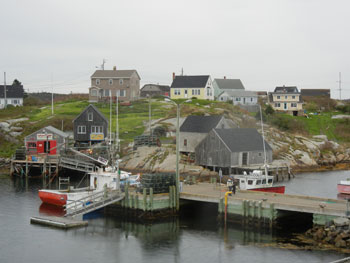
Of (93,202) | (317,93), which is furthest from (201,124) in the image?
(317,93)

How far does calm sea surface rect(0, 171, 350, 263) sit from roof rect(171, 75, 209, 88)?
243 ft

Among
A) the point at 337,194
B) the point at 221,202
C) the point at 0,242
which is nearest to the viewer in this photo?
the point at 0,242

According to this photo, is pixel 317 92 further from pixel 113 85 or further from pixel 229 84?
pixel 113 85

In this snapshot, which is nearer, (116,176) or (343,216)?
(343,216)

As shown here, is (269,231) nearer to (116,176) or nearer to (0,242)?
(116,176)

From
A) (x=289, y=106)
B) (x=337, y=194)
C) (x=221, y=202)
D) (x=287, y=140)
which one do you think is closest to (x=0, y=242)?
(x=221, y=202)

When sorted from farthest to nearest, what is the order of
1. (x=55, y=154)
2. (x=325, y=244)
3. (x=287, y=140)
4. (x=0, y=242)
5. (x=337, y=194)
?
(x=287, y=140) → (x=55, y=154) → (x=337, y=194) → (x=0, y=242) → (x=325, y=244)

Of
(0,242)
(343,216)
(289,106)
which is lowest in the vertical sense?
(0,242)

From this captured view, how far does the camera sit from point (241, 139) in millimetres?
71875

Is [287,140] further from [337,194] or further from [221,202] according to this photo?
[221,202]

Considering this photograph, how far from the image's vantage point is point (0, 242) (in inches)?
1494

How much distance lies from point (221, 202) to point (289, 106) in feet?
314

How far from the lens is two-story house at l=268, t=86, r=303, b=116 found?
131250 mm

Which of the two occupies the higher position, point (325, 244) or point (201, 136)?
point (201, 136)
